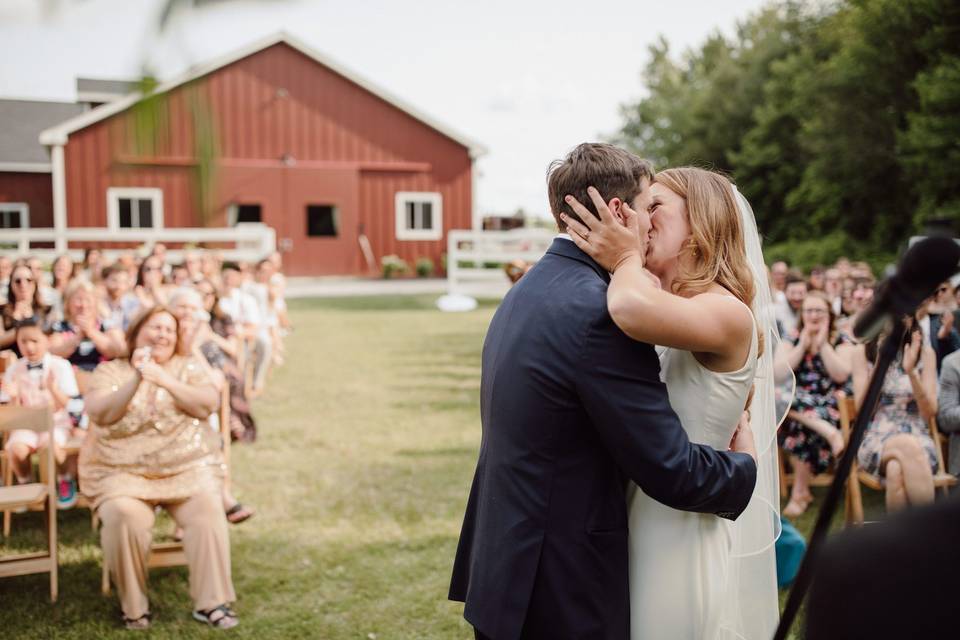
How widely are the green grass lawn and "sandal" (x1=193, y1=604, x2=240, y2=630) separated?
57mm

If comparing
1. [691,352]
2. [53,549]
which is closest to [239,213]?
[691,352]

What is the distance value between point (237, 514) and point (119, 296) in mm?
3487

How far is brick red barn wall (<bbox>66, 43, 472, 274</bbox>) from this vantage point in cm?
72

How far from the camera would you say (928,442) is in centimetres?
543

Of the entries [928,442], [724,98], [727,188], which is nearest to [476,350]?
[928,442]

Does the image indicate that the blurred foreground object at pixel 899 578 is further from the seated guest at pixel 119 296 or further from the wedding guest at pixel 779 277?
the wedding guest at pixel 779 277

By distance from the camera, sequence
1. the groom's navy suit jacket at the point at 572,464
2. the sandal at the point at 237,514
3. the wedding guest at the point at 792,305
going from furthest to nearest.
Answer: the wedding guest at the point at 792,305
the sandal at the point at 237,514
the groom's navy suit jacket at the point at 572,464

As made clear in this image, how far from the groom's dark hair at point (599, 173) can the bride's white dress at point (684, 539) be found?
49 cm

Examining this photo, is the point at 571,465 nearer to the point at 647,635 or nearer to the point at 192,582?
the point at 647,635

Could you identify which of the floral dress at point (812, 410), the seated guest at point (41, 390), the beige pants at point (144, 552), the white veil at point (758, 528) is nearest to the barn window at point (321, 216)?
the white veil at point (758, 528)

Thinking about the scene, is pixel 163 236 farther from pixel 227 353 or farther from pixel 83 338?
pixel 227 353

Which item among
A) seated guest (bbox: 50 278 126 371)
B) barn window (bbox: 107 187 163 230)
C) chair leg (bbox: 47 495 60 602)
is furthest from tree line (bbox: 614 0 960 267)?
seated guest (bbox: 50 278 126 371)

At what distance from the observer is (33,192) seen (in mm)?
729

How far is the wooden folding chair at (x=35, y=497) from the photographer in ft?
15.1
